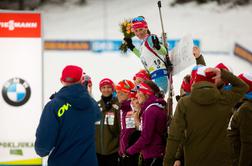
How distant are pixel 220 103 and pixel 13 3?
709 cm

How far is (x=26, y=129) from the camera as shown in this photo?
6977 mm

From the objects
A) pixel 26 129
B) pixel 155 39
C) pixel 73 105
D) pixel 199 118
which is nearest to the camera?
pixel 199 118

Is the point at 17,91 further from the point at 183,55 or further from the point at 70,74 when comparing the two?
the point at 70,74

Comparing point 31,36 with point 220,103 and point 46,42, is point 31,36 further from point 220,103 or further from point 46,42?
point 220,103

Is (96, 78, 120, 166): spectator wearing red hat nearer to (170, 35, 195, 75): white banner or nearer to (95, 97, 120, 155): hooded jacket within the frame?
(95, 97, 120, 155): hooded jacket

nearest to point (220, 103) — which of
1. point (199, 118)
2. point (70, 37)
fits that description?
point (199, 118)

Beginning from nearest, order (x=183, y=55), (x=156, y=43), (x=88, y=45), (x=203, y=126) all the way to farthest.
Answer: (x=203, y=126), (x=183, y=55), (x=156, y=43), (x=88, y=45)

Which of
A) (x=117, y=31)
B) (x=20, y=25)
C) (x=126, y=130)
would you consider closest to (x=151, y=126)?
(x=126, y=130)

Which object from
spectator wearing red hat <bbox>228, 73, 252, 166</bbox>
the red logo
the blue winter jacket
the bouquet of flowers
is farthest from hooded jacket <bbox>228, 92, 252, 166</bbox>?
the red logo

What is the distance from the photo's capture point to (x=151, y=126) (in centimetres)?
410

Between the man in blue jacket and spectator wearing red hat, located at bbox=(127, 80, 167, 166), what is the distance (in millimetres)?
537

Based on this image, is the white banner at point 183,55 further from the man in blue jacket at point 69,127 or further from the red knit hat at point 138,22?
the man in blue jacket at point 69,127

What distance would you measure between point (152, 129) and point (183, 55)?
74cm

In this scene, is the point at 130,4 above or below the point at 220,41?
above
